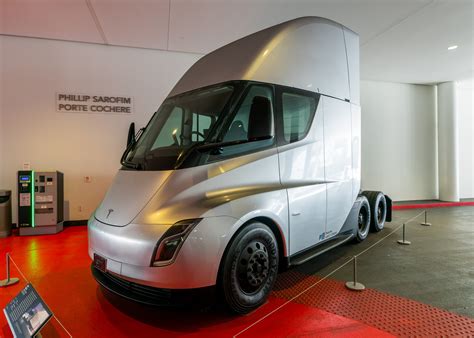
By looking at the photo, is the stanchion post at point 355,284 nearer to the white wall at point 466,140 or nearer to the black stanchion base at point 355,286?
the black stanchion base at point 355,286

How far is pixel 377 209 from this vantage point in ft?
16.9

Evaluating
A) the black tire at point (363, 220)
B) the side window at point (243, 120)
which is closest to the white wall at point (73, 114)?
the side window at point (243, 120)

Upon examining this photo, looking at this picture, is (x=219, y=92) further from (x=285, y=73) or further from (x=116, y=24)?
(x=116, y=24)

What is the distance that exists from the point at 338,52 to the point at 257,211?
2.40 m

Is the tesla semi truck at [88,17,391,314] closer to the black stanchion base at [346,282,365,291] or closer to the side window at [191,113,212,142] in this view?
the side window at [191,113,212,142]

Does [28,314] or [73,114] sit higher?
[73,114]

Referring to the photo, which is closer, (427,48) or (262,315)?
(262,315)

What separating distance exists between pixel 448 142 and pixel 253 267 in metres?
9.29

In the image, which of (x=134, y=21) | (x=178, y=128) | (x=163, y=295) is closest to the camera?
(x=163, y=295)

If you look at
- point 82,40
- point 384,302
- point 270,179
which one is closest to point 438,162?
point 384,302

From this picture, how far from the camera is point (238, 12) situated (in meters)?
4.75

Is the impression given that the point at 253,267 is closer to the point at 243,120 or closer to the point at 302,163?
the point at 302,163

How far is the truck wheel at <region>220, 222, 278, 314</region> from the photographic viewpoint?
7.06 ft

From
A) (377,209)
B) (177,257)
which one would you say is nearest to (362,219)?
(377,209)
